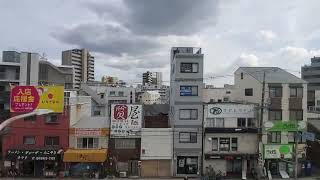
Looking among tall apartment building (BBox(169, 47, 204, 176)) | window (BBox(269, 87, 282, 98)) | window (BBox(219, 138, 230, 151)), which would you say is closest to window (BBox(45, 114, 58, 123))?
tall apartment building (BBox(169, 47, 204, 176))

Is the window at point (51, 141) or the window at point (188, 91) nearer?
the window at point (51, 141)

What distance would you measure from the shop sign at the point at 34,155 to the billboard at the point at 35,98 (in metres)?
4.81

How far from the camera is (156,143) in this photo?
59500 mm

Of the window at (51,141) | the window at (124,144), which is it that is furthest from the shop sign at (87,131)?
the window at (124,144)

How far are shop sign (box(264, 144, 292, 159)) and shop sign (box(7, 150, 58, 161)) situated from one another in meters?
24.8

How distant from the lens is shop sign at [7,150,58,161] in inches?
2243

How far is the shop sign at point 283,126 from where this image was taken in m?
60.5

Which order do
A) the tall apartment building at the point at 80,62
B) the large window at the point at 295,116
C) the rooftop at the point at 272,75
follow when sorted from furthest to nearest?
the tall apartment building at the point at 80,62 → the rooftop at the point at 272,75 → the large window at the point at 295,116

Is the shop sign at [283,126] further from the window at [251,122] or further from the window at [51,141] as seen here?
the window at [51,141]

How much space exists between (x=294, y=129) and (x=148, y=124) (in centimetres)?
1811

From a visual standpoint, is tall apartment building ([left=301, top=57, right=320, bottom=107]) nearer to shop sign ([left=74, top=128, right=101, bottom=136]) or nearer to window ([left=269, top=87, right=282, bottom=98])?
window ([left=269, top=87, right=282, bottom=98])

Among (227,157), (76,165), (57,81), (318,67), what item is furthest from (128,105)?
(318,67)

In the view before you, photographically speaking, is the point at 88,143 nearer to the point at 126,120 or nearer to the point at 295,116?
the point at 126,120

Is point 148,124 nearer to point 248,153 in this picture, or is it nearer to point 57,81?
point 248,153
